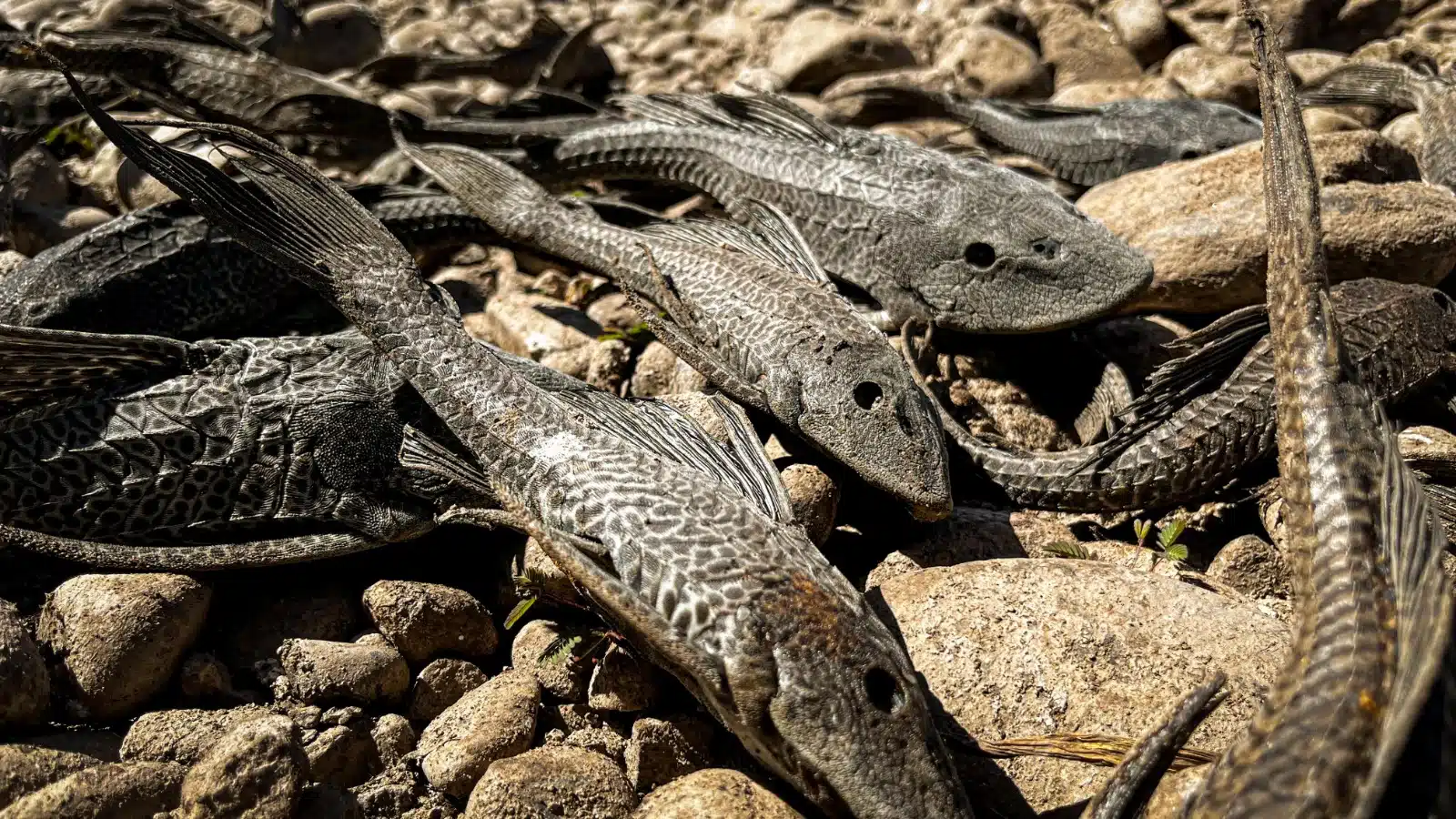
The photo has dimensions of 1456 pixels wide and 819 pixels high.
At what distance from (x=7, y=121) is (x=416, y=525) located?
476cm

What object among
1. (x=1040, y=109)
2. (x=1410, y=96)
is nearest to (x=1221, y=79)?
(x=1410, y=96)

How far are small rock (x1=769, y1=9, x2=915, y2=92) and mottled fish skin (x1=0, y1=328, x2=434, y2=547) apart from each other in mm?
5568

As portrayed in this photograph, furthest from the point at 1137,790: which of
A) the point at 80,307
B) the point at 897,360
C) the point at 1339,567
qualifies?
the point at 80,307

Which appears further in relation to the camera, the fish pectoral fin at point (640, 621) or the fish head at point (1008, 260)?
the fish head at point (1008, 260)

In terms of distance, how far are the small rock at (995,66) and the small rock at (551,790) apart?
6.68 m

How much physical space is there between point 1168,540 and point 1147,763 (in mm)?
1628

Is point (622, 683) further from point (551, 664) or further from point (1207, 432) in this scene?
point (1207, 432)

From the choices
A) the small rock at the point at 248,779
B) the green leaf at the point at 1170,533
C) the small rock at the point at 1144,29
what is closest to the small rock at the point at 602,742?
the small rock at the point at 248,779

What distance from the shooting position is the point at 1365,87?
23.0ft

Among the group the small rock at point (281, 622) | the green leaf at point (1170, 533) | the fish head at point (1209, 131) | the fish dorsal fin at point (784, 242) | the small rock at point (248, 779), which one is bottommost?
the small rock at point (281, 622)

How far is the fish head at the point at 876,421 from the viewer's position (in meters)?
4.04

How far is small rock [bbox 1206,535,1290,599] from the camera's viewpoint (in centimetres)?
411

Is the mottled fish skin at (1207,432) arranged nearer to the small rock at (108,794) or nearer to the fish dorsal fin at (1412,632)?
the fish dorsal fin at (1412,632)

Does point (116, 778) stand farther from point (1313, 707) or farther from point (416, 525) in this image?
point (1313, 707)
